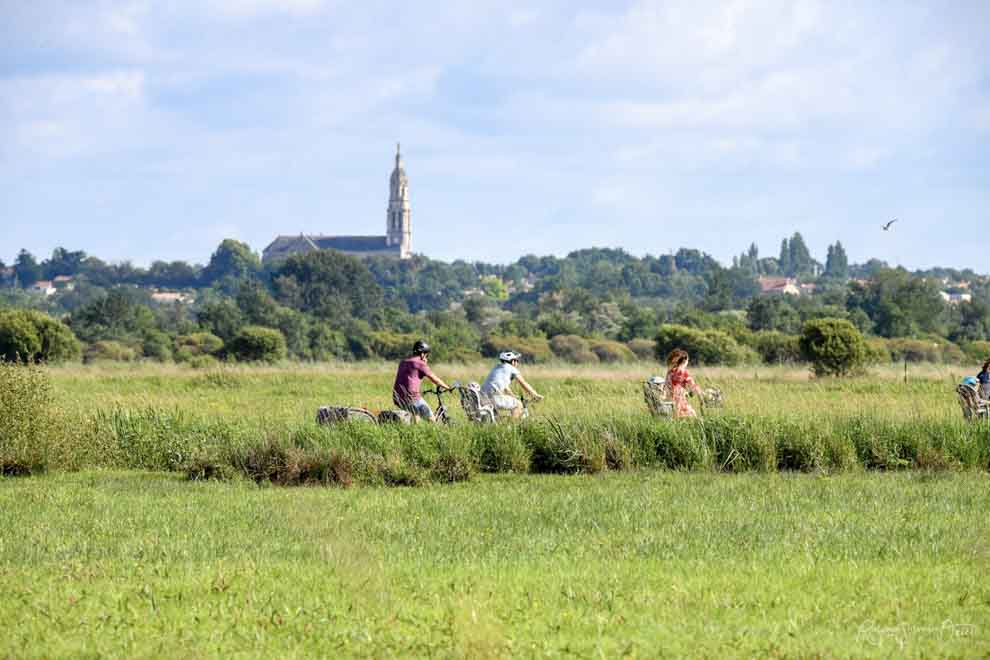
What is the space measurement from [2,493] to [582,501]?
5.88m

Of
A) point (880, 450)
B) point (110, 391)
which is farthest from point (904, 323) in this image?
point (880, 450)

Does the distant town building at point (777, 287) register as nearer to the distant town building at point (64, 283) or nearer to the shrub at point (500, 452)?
the distant town building at point (64, 283)

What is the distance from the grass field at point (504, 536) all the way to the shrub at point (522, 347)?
126 ft

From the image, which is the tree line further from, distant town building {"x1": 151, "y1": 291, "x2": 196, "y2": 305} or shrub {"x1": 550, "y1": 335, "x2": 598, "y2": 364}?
distant town building {"x1": 151, "y1": 291, "x2": 196, "y2": 305}

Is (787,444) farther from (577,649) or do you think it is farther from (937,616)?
(577,649)

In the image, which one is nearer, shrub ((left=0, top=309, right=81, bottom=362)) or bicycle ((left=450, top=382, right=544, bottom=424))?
bicycle ((left=450, top=382, right=544, bottom=424))

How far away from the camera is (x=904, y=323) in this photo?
71.1 meters

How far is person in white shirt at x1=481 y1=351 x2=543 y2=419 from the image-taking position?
16.6 m

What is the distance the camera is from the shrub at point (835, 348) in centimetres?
3606

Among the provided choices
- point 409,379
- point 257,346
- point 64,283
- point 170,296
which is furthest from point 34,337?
point 64,283

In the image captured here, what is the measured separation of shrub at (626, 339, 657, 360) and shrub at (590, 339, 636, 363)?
124cm

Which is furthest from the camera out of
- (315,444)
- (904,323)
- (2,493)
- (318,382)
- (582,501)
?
(904,323)

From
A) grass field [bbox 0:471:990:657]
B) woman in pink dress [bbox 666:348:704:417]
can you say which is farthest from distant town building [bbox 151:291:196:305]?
grass field [bbox 0:471:990:657]

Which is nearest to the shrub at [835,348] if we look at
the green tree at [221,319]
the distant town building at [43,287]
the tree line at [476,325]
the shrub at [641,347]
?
the tree line at [476,325]
